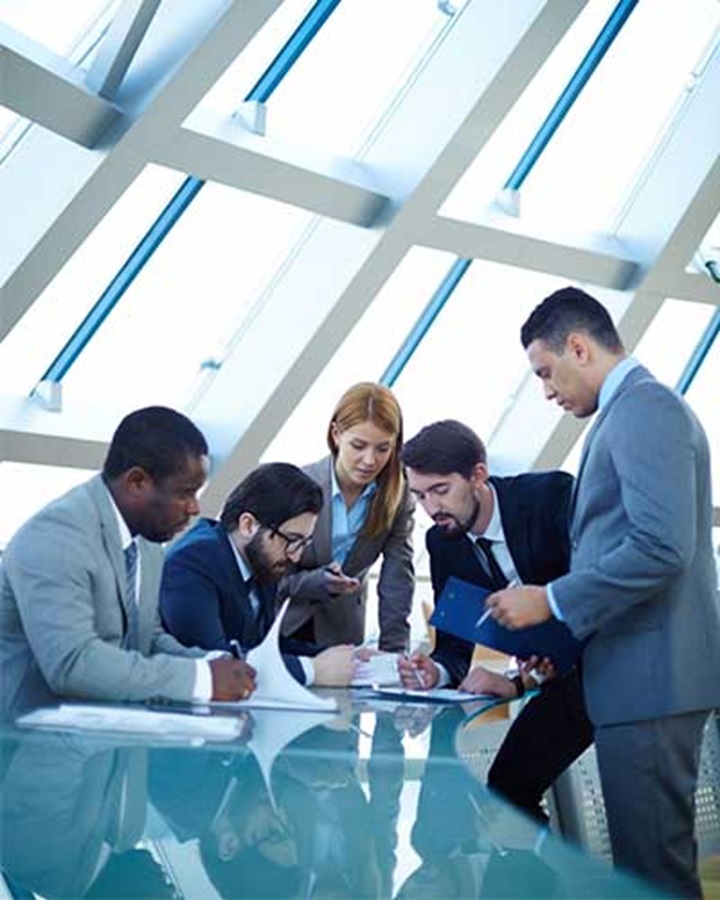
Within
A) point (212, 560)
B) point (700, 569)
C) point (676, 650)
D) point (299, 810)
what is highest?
point (700, 569)

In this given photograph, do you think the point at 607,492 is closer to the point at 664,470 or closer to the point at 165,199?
the point at 664,470

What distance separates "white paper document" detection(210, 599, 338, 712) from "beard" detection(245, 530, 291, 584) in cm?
40

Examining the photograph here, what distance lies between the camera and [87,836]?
5.08 ft

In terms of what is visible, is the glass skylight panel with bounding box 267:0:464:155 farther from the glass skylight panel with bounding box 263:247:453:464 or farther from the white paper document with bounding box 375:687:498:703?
the white paper document with bounding box 375:687:498:703

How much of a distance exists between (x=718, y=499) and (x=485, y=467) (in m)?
10.9

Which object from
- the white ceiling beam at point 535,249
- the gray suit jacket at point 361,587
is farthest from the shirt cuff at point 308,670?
the white ceiling beam at point 535,249

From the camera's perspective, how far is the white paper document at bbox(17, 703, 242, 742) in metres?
2.43

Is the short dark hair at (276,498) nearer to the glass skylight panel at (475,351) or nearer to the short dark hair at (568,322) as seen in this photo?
the short dark hair at (568,322)

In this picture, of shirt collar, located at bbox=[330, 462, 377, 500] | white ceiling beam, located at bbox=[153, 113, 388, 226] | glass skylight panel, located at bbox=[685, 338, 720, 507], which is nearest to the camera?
shirt collar, located at bbox=[330, 462, 377, 500]

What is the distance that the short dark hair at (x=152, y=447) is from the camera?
2.99 m

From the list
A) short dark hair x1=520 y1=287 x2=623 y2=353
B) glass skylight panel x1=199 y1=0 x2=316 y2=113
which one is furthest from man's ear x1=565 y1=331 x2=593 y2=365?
glass skylight panel x1=199 y1=0 x2=316 y2=113

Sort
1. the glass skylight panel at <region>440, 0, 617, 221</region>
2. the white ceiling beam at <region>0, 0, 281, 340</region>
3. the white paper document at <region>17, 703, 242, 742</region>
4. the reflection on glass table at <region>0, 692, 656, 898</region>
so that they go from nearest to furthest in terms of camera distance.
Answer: the reflection on glass table at <region>0, 692, 656, 898</region> < the white paper document at <region>17, 703, 242, 742</region> < the white ceiling beam at <region>0, 0, 281, 340</region> < the glass skylight panel at <region>440, 0, 617, 221</region>

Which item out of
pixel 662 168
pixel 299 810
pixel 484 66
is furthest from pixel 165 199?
Result: pixel 299 810

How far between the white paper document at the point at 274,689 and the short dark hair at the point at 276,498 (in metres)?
0.43
